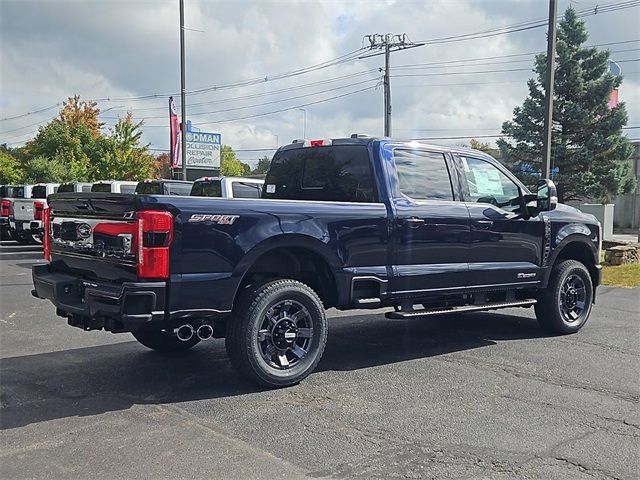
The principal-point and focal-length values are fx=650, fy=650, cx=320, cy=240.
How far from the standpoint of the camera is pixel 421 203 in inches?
244

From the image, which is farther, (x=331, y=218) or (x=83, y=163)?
(x=83, y=163)

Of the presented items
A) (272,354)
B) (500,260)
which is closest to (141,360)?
(272,354)

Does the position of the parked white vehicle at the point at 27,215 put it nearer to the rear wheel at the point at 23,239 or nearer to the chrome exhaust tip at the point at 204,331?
the rear wheel at the point at 23,239

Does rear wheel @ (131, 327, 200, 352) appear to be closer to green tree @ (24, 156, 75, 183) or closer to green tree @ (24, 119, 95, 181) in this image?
green tree @ (24, 156, 75, 183)

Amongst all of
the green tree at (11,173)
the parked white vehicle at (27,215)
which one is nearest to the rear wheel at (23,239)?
the parked white vehicle at (27,215)

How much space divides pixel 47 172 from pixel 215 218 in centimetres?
3325

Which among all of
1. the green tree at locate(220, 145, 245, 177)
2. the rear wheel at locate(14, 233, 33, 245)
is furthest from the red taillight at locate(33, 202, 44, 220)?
the green tree at locate(220, 145, 245, 177)

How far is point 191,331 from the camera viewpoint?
5.01 meters

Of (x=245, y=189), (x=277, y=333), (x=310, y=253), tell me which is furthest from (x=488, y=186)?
(x=245, y=189)

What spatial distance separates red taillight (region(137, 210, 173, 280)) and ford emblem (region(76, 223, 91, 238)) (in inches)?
30.4

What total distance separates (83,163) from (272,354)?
3421 cm

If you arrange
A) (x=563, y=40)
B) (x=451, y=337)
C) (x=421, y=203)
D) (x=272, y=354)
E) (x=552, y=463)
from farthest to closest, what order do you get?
(x=563, y=40) < (x=451, y=337) < (x=421, y=203) < (x=272, y=354) < (x=552, y=463)

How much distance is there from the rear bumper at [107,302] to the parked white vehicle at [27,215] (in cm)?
1448

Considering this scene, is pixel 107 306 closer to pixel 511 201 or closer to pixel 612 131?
pixel 511 201
